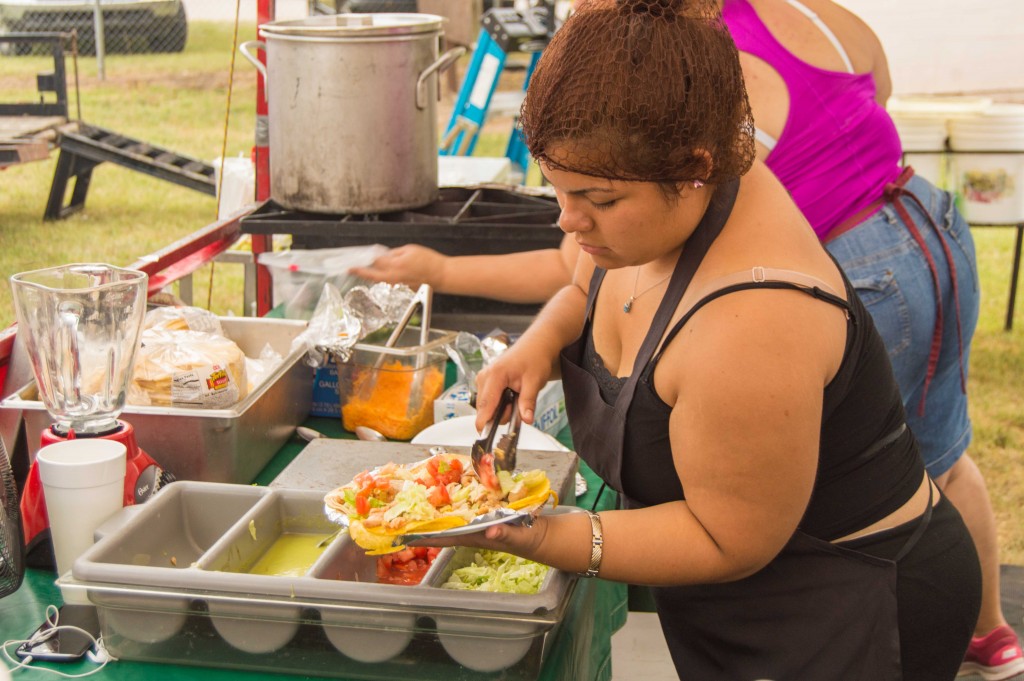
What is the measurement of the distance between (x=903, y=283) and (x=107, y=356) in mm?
1534

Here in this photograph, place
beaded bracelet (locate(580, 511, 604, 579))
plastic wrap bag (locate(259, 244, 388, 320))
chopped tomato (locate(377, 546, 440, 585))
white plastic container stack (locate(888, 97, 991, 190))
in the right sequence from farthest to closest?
white plastic container stack (locate(888, 97, 991, 190)) < plastic wrap bag (locate(259, 244, 388, 320)) < chopped tomato (locate(377, 546, 440, 585)) < beaded bracelet (locate(580, 511, 604, 579))

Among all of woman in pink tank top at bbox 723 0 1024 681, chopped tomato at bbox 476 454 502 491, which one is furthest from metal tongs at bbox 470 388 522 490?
woman in pink tank top at bbox 723 0 1024 681

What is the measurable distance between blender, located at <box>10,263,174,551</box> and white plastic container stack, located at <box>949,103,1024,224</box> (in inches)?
169

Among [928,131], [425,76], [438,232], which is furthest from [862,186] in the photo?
[928,131]

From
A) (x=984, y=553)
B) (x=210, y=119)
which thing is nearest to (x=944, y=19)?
(x=210, y=119)

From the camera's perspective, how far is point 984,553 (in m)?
2.53

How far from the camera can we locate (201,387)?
1.81 meters

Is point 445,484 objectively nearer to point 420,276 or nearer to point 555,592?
point 555,592

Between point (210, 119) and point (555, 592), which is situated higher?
point (555, 592)

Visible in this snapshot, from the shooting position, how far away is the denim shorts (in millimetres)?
2234

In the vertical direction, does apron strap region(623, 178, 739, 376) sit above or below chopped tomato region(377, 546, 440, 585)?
above

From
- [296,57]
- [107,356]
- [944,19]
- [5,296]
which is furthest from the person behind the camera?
[944,19]

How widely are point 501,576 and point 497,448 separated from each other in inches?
6.7

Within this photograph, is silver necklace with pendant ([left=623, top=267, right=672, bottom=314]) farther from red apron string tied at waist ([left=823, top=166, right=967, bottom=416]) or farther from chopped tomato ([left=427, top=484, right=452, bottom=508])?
red apron string tied at waist ([left=823, top=166, right=967, bottom=416])
